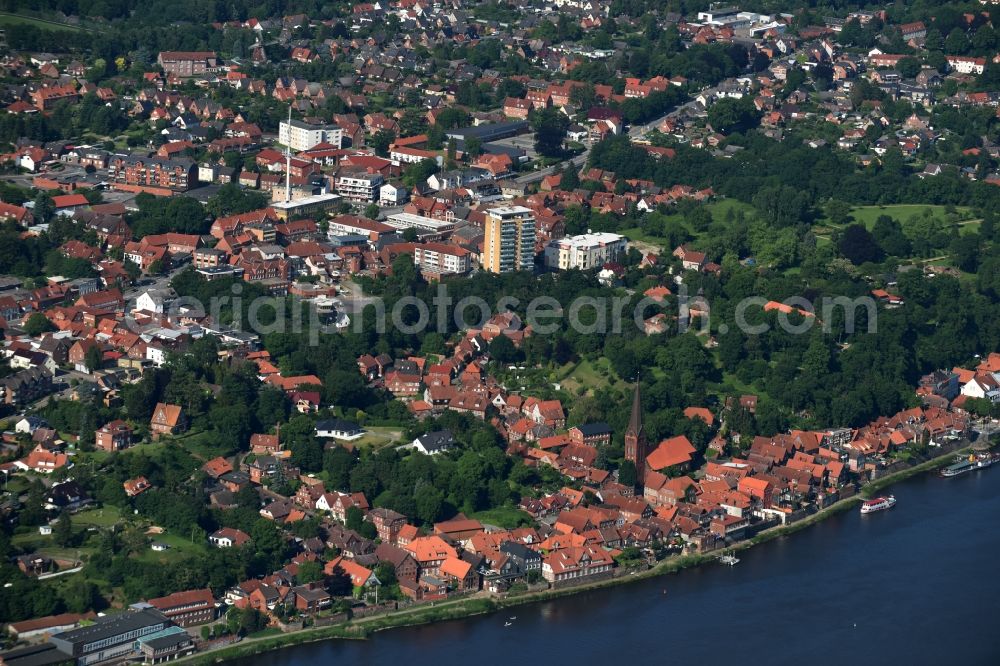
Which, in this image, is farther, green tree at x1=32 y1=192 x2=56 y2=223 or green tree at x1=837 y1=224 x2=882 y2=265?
green tree at x1=837 y1=224 x2=882 y2=265

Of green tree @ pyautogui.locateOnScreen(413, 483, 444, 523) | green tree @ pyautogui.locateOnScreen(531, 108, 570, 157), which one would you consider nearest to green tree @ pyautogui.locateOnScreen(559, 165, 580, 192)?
green tree @ pyautogui.locateOnScreen(531, 108, 570, 157)

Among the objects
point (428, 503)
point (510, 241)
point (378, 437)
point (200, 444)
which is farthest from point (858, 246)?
point (200, 444)

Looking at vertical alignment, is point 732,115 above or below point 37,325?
above

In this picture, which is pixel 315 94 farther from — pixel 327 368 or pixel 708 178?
pixel 327 368

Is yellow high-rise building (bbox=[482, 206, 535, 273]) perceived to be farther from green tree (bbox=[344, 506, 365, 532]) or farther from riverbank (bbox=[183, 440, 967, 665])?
green tree (bbox=[344, 506, 365, 532])

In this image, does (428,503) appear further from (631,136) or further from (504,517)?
(631,136)

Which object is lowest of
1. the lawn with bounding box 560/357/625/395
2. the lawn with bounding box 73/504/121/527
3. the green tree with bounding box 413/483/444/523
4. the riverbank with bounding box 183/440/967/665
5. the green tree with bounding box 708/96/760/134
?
the riverbank with bounding box 183/440/967/665

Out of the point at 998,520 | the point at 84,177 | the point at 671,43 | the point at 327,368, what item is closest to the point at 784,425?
the point at 998,520
